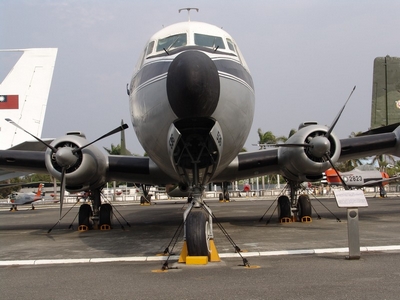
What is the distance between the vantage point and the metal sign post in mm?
6949

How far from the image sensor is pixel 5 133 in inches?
927

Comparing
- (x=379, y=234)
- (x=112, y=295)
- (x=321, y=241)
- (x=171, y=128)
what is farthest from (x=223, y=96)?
(x=379, y=234)

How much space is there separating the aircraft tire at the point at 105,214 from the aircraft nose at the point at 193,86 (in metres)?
8.36

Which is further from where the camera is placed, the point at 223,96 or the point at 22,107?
the point at 22,107

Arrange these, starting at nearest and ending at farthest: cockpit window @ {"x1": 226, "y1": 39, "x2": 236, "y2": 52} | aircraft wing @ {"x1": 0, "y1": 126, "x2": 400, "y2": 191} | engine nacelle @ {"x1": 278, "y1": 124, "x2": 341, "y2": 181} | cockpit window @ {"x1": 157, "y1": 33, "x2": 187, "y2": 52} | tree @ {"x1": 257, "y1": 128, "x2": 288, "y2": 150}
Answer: cockpit window @ {"x1": 157, "y1": 33, "x2": 187, "y2": 52} → cockpit window @ {"x1": 226, "y1": 39, "x2": 236, "y2": 52} → engine nacelle @ {"x1": 278, "y1": 124, "x2": 341, "y2": 181} → aircraft wing @ {"x1": 0, "y1": 126, "x2": 400, "y2": 191} → tree @ {"x1": 257, "y1": 128, "x2": 288, "y2": 150}

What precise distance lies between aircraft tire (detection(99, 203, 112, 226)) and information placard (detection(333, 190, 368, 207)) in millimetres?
8687

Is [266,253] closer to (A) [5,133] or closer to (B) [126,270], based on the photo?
(B) [126,270]

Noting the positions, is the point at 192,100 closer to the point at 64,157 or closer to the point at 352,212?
the point at 352,212

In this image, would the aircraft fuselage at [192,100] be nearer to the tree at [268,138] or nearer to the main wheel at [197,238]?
the main wheel at [197,238]

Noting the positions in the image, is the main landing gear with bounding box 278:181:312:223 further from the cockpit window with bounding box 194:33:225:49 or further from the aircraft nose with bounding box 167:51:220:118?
the aircraft nose with bounding box 167:51:220:118

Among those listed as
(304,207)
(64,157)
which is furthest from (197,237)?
(304,207)

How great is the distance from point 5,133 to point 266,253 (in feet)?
65.3

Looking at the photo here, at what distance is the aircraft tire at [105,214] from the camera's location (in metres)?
14.0

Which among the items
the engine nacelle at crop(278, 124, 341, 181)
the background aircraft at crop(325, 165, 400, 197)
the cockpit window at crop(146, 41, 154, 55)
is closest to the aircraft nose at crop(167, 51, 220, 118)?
the cockpit window at crop(146, 41, 154, 55)
